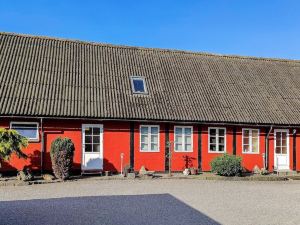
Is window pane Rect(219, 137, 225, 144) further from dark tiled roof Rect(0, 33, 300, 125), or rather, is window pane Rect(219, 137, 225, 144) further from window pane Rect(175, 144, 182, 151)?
window pane Rect(175, 144, 182, 151)

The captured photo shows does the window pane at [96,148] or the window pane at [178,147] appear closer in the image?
the window pane at [96,148]

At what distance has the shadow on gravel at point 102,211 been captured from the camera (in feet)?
31.1

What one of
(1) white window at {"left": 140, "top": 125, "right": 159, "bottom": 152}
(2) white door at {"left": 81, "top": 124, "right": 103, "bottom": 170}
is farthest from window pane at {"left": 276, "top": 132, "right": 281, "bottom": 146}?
(2) white door at {"left": 81, "top": 124, "right": 103, "bottom": 170}

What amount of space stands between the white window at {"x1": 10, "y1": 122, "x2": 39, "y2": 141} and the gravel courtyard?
11.4 ft

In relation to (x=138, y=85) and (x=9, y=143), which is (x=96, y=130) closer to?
(x=138, y=85)

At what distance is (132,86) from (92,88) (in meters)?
2.22

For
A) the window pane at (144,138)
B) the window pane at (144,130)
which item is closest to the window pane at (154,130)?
the window pane at (144,130)

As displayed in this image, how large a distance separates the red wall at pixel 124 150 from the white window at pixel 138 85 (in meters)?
2.20

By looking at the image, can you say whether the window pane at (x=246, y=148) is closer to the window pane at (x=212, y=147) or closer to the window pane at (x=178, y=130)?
the window pane at (x=212, y=147)

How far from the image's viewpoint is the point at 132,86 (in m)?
21.3

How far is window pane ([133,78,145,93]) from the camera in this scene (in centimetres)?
2138

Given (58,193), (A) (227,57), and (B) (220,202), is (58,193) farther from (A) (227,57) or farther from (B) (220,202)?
(A) (227,57)

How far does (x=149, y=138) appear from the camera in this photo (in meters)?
20.0

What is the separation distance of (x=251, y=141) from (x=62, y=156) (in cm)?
1032
